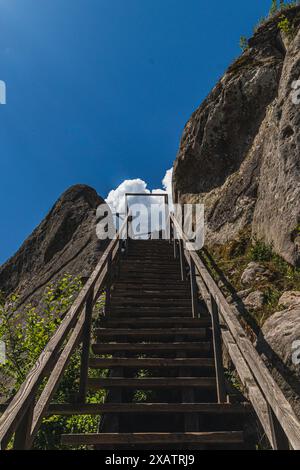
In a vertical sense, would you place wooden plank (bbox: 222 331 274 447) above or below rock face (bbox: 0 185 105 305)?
below

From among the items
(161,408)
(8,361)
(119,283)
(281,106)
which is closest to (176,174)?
(281,106)

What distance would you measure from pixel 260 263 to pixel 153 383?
3.76m

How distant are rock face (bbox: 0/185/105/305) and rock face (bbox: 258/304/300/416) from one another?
7.53 metres

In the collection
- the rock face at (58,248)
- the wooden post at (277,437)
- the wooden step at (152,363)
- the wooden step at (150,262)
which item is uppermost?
the rock face at (58,248)

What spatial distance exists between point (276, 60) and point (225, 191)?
4.67 metres

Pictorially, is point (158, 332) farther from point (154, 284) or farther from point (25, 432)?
point (25, 432)


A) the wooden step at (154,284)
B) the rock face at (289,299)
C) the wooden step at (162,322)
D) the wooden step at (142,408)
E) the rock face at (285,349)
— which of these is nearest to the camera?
the wooden step at (142,408)

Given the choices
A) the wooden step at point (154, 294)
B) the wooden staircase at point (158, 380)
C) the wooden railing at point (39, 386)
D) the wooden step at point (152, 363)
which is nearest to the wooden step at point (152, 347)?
the wooden staircase at point (158, 380)

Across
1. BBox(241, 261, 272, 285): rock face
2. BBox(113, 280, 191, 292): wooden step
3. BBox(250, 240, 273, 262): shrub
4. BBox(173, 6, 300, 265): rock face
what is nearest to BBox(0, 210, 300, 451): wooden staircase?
BBox(113, 280, 191, 292): wooden step

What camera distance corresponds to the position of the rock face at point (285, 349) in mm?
3791

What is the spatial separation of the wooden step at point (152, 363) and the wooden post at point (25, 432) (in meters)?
2.04

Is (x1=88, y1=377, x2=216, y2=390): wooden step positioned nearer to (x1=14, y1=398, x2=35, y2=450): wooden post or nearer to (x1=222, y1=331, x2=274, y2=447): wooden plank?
(x1=222, y1=331, x2=274, y2=447): wooden plank

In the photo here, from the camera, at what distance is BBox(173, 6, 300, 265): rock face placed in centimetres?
702

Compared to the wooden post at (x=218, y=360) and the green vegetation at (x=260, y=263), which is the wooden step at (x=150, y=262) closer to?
the green vegetation at (x=260, y=263)
